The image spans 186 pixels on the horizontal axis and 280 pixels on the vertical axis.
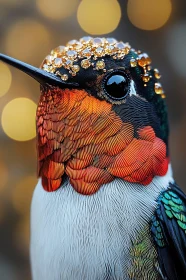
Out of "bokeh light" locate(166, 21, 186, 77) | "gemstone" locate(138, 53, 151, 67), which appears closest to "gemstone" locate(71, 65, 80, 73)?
"gemstone" locate(138, 53, 151, 67)

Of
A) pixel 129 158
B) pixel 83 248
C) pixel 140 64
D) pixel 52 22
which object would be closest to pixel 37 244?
pixel 83 248

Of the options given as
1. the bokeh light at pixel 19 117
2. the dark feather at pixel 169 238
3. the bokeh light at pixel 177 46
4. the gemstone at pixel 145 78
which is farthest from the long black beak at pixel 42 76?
the bokeh light at pixel 177 46

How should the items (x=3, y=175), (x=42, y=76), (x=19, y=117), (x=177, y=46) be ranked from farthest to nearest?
(x=177, y=46) < (x=3, y=175) < (x=19, y=117) < (x=42, y=76)

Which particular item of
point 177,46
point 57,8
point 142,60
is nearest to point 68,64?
point 142,60

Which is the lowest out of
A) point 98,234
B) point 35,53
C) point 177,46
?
point 98,234

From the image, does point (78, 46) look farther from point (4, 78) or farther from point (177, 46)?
point (177, 46)

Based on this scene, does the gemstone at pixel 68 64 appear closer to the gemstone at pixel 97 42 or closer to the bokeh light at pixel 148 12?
the gemstone at pixel 97 42

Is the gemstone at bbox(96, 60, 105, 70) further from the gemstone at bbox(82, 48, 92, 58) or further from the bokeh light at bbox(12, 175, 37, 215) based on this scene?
the bokeh light at bbox(12, 175, 37, 215)
